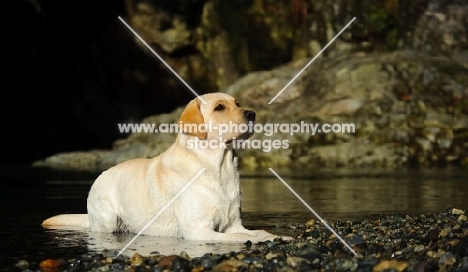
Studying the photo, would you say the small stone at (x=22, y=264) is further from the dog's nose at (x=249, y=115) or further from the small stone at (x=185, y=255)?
the dog's nose at (x=249, y=115)

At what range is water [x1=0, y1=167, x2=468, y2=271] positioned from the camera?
24.0 feet

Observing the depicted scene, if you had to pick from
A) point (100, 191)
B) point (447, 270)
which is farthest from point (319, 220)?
point (447, 270)

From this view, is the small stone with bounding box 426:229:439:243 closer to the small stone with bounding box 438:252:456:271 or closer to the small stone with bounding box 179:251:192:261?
the small stone with bounding box 438:252:456:271

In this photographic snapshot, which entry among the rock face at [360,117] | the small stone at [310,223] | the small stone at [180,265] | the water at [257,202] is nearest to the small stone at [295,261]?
the small stone at [180,265]

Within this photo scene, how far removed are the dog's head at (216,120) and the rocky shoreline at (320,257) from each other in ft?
3.37

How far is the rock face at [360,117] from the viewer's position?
24594mm

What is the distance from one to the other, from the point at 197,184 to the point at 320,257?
71.1 inches

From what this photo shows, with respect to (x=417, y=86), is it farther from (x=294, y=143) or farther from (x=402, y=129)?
(x=294, y=143)

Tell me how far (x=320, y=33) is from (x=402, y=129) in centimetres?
844

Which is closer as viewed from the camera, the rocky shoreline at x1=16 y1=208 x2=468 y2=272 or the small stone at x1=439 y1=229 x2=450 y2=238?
the rocky shoreline at x1=16 y1=208 x2=468 y2=272

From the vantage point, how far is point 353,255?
6.31m

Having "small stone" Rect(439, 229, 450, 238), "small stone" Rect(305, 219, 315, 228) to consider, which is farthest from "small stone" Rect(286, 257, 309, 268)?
"small stone" Rect(305, 219, 315, 228)

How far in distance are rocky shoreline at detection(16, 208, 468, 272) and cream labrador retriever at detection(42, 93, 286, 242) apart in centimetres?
51

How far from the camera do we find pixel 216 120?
7664 mm
